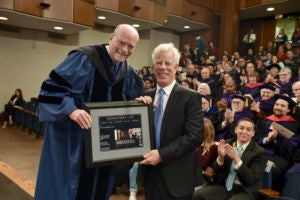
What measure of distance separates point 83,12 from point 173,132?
6.19 metres

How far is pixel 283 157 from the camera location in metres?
2.88

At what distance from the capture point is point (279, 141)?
2.91 metres

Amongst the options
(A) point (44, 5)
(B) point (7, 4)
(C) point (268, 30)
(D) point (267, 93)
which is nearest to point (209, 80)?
(D) point (267, 93)

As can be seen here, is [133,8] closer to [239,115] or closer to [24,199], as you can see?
[239,115]

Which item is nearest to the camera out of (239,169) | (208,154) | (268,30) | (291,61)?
(239,169)

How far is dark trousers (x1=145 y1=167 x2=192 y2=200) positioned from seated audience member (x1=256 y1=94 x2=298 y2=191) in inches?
59.7

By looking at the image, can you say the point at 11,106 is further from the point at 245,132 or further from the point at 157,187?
the point at 157,187

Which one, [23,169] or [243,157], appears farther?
[23,169]

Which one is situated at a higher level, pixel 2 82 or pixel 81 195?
pixel 2 82

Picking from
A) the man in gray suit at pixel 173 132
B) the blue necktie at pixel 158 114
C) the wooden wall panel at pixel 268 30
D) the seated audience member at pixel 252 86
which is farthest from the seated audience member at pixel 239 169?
the wooden wall panel at pixel 268 30

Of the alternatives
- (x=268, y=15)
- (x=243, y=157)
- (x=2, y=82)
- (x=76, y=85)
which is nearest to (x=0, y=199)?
(x=76, y=85)

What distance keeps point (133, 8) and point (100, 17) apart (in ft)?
3.17

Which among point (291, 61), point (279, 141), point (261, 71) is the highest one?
point (291, 61)

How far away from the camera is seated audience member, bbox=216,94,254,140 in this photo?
3.44 m
